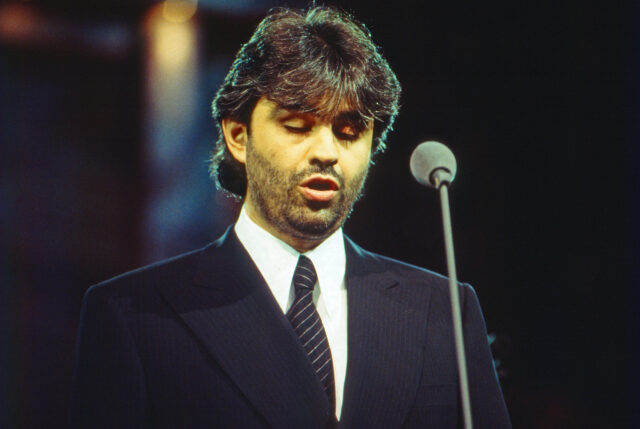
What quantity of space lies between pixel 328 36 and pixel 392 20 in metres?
0.73

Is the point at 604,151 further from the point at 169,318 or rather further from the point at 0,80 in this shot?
the point at 0,80

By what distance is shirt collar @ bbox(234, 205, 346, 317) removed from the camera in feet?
4.33

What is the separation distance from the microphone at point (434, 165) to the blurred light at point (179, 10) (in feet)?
5.08

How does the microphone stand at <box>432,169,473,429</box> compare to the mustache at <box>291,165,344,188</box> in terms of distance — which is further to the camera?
the mustache at <box>291,165,344,188</box>

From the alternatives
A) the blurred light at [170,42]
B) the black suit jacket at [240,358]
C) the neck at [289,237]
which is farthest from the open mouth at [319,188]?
the blurred light at [170,42]

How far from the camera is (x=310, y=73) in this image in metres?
1.31

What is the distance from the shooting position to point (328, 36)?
140 centimetres

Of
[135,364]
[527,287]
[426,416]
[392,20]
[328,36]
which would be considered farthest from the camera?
[527,287]

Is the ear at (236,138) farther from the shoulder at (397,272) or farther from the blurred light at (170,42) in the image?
the blurred light at (170,42)

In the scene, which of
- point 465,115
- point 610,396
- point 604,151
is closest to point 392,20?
point 465,115

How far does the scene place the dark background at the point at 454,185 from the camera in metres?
2.11

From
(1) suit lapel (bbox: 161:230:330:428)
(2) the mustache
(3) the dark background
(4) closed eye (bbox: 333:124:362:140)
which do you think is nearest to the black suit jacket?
(1) suit lapel (bbox: 161:230:330:428)

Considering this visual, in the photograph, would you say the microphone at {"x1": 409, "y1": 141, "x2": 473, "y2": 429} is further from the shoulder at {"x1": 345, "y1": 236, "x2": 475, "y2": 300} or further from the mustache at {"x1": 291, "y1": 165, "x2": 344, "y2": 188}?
the shoulder at {"x1": 345, "y1": 236, "x2": 475, "y2": 300}

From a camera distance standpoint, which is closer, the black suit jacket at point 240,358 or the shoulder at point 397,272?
the black suit jacket at point 240,358
